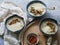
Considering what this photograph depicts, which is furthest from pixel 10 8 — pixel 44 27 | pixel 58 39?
pixel 58 39

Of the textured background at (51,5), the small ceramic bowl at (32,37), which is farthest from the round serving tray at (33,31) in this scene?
the textured background at (51,5)

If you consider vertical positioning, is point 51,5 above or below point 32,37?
above

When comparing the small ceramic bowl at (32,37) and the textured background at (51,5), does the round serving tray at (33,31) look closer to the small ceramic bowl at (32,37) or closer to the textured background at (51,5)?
the small ceramic bowl at (32,37)

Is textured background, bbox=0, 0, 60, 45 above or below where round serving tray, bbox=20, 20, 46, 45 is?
above

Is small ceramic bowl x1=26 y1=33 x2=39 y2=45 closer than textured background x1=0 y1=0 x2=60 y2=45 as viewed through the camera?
Yes

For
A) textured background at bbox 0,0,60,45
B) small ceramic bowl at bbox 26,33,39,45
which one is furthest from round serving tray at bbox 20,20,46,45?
textured background at bbox 0,0,60,45

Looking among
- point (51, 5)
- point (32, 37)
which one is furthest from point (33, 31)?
point (51, 5)

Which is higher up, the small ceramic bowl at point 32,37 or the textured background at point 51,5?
the textured background at point 51,5

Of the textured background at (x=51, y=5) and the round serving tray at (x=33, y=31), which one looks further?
the textured background at (x=51, y=5)

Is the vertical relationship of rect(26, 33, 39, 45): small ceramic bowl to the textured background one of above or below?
below

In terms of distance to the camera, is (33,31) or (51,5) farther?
(51,5)

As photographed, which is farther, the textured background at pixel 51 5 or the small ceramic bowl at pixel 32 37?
the textured background at pixel 51 5

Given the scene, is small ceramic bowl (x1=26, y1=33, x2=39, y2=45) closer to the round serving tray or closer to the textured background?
the round serving tray

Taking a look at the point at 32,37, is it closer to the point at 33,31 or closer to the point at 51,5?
the point at 33,31
